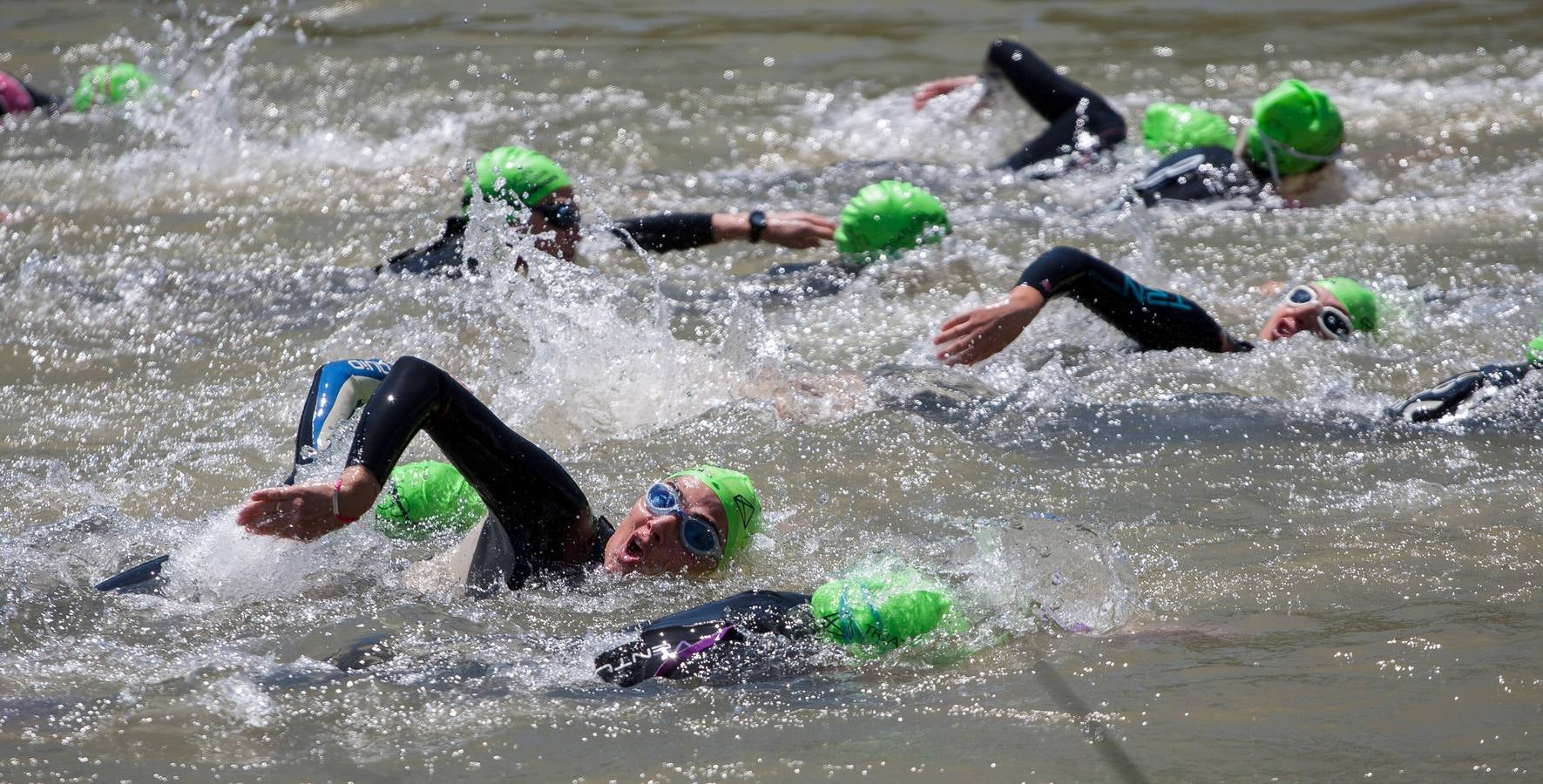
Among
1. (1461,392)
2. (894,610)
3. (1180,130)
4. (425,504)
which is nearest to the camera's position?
(894,610)

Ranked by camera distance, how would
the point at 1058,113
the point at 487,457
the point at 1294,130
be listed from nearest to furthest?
the point at 487,457
the point at 1294,130
the point at 1058,113

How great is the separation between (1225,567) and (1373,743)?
1.10 meters

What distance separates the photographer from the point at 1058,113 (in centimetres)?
866

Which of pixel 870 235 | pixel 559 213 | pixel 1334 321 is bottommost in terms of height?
pixel 1334 321

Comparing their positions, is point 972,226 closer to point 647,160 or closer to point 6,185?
point 647,160

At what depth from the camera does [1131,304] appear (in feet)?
18.3

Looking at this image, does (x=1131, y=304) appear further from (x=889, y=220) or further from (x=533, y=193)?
(x=533, y=193)

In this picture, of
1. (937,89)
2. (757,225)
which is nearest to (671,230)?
(757,225)

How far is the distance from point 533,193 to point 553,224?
0.16m

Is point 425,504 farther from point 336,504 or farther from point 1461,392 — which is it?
point 1461,392

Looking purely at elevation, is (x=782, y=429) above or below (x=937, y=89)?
below

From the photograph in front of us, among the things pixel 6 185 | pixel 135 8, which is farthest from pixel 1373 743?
pixel 135 8

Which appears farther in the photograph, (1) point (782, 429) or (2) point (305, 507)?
(1) point (782, 429)

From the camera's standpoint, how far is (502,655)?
150 inches
